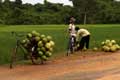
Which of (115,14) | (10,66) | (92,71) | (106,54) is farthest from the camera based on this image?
(115,14)

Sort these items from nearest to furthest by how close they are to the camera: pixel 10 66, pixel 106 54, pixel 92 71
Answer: pixel 92 71
pixel 10 66
pixel 106 54

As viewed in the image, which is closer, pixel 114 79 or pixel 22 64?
pixel 114 79

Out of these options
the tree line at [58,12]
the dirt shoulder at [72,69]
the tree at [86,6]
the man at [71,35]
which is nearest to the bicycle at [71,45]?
the man at [71,35]

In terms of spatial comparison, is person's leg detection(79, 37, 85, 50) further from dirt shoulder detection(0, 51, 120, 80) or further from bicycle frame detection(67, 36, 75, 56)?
dirt shoulder detection(0, 51, 120, 80)

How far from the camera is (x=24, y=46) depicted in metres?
19.7

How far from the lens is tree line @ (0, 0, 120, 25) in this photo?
58094mm

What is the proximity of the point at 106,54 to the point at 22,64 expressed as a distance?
14.2 feet

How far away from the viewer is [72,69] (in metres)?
17.4

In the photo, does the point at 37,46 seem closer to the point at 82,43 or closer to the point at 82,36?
the point at 82,36

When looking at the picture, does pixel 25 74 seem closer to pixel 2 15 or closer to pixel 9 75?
pixel 9 75

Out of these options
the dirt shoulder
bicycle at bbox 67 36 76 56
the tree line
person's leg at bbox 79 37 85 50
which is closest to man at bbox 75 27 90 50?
person's leg at bbox 79 37 85 50

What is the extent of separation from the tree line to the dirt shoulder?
3400 centimetres

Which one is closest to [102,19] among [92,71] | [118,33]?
[118,33]

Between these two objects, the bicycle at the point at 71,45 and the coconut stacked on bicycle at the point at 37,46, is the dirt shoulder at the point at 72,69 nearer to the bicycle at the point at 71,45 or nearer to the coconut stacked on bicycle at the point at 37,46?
the coconut stacked on bicycle at the point at 37,46
